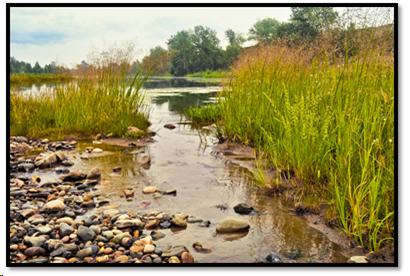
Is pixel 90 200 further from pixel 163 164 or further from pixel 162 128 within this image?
pixel 162 128

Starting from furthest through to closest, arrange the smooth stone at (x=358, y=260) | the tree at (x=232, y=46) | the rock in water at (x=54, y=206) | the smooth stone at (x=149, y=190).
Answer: the smooth stone at (x=149, y=190), the tree at (x=232, y=46), the rock in water at (x=54, y=206), the smooth stone at (x=358, y=260)

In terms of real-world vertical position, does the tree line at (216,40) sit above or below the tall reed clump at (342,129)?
above

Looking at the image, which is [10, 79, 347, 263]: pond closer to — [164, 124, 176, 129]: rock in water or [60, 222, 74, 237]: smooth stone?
[60, 222, 74, 237]: smooth stone

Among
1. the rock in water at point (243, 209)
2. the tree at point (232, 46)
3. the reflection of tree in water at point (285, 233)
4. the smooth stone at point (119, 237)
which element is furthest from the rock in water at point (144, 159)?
the smooth stone at point (119, 237)

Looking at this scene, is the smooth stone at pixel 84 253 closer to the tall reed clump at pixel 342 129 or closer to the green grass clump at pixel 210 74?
the tall reed clump at pixel 342 129

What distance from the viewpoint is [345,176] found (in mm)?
2838

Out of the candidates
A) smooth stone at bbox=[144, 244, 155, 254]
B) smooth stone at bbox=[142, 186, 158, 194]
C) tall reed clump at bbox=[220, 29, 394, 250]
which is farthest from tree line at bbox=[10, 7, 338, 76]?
smooth stone at bbox=[144, 244, 155, 254]

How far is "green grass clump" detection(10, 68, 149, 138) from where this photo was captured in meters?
6.00

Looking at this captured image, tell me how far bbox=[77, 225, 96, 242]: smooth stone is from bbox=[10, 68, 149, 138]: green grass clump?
131 inches

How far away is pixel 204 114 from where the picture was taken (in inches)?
287

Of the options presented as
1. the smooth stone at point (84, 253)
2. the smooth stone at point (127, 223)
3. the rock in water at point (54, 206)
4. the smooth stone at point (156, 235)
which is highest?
the rock in water at point (54, 206)

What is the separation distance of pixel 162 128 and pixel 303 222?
417 cm

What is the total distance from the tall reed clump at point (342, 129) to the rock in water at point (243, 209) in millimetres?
454

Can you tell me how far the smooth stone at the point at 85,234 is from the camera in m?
2.70
